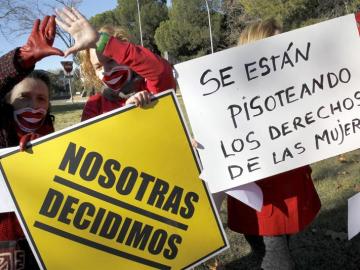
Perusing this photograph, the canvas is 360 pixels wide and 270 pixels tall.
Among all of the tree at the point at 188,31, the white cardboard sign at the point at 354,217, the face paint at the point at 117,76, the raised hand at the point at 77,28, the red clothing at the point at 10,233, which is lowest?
the tree at the point at 188,31

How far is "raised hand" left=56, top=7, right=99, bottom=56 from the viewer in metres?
1.71

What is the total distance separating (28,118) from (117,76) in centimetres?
45

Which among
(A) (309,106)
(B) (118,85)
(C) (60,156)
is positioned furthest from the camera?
(B) (118,85)

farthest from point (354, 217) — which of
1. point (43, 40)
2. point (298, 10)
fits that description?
point (298, 10)

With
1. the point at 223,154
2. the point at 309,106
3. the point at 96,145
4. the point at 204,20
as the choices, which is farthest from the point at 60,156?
the point at 204,20

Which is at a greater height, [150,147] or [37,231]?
[150,147]

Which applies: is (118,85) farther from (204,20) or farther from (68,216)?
(204,20)

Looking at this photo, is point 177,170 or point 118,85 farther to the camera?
point 118,85

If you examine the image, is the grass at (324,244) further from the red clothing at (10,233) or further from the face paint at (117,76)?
the face paint at (117,76)

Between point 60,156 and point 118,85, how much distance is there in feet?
1.65

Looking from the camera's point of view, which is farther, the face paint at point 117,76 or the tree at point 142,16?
the tree at point 142,16

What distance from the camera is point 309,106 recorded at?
76.9 inches

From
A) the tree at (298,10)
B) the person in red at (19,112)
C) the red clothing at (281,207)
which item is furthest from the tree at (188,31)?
the person in red at (19,112)

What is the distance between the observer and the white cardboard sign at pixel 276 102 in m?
1.88
